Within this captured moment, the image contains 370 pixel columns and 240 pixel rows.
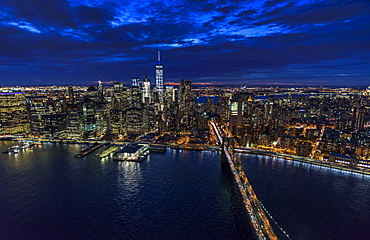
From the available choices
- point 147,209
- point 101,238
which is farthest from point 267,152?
point 101,238

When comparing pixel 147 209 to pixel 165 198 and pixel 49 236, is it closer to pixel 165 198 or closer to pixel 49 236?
pixel 165 198

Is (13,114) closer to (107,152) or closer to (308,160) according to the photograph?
(107,152)

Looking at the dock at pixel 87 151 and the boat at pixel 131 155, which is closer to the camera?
the boat at pixel 131 155

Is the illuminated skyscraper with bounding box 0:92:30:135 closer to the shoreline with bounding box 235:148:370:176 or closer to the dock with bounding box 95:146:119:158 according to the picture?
the dock with bounding box 95:146:119:158

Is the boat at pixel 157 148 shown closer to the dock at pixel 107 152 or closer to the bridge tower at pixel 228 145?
the dock at pixel 107 152

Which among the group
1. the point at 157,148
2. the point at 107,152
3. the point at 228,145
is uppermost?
the point at 228,145

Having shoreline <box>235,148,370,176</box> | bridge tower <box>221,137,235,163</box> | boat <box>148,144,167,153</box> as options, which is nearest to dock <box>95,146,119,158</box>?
boat <box>148,144,167,153</box>

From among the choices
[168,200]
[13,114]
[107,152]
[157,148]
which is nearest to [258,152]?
[157,148]

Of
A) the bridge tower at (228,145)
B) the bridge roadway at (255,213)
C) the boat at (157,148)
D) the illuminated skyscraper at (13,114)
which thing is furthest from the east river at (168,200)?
the illuminated skyscraper at (13,114)
